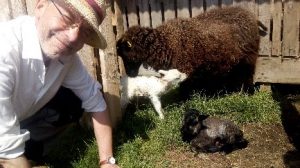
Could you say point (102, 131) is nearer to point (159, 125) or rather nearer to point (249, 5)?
point (159, 125)

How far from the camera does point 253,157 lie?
446 cm

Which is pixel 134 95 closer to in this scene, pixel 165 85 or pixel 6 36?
pixel 165 85

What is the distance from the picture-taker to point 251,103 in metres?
5.39

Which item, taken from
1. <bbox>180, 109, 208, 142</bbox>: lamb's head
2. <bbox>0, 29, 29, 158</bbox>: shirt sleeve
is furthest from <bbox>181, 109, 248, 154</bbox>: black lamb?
<bbox>0, 29, 29, 158</bbox>: shirt sleeve

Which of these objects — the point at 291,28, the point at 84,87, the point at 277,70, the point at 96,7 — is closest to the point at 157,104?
the point at 84,87

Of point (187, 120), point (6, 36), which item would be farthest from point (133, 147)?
point (6, 36)

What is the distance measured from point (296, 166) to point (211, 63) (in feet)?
5.70

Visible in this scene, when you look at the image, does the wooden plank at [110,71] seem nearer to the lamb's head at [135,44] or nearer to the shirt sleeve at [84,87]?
the lamb's head at [135,44]

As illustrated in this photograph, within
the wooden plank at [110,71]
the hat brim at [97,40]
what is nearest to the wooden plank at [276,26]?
the wooden plank at [110,71]

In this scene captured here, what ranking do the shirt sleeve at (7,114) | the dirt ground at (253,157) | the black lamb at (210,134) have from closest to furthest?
the shirt sleeve at (7,114) < the dirt ground at (253,157) < the black lamb at (210,134)

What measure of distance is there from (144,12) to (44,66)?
3.08 meters

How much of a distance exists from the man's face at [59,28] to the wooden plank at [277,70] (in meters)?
3.70

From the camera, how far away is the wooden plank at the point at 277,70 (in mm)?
5938

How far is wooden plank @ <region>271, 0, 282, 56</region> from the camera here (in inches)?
226
